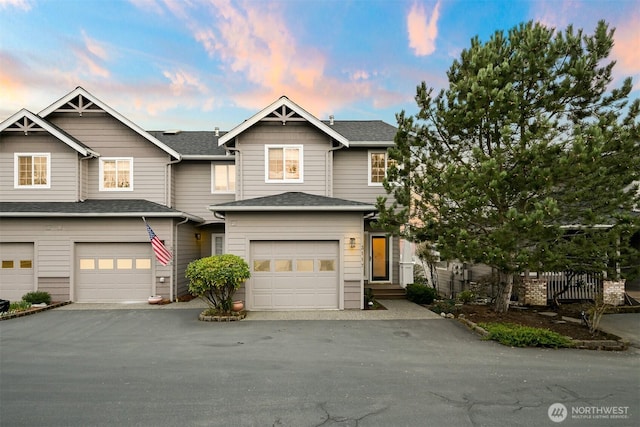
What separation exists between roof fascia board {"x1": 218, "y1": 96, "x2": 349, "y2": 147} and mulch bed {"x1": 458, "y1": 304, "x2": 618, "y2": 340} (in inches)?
300

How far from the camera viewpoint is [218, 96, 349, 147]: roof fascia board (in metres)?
14.2

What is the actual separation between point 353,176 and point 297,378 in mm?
10557

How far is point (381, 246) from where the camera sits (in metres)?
16.5

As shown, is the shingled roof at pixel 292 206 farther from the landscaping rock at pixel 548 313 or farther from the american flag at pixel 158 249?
the landscaping rock at pixel 548 313

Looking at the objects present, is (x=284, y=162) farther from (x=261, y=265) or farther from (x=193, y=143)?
(x=193, y=143)

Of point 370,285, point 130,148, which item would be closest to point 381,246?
point 370,285

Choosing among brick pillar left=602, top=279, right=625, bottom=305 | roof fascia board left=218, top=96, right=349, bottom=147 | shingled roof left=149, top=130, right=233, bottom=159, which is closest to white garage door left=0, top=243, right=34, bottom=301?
shingled roof left=149, top=130, right=233, bottom=159

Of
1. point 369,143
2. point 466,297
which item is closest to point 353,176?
point 369,143

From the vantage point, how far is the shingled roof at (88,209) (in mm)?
13477

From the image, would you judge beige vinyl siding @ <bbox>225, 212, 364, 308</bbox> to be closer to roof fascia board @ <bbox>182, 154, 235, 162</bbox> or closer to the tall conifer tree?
the tall conifer tree

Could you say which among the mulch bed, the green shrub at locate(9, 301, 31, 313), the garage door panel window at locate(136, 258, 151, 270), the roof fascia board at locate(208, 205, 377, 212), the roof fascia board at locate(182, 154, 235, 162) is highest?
the roof fascia board at locate(182, 154, 235, 162)

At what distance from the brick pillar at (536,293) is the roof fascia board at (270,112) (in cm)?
882

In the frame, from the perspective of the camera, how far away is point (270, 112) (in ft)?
46.8

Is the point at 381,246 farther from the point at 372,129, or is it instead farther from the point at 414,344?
the point at 414,344
